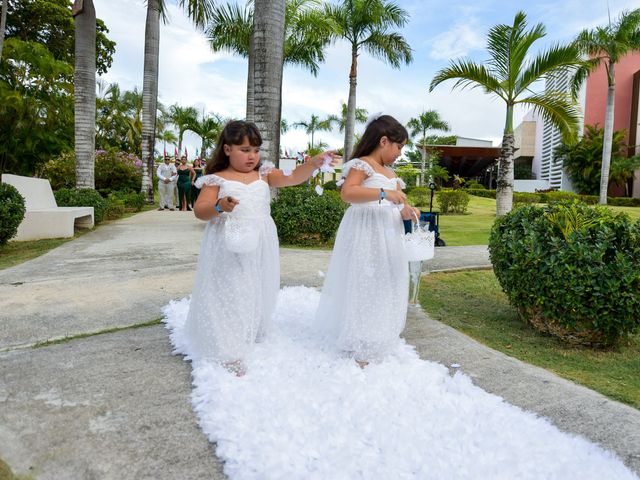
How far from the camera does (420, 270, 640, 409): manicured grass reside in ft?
9.60

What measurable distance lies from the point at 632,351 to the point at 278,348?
106 inches

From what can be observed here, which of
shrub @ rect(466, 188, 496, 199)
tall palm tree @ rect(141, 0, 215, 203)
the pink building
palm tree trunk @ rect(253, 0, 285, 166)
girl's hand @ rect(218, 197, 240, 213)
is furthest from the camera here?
the pink building

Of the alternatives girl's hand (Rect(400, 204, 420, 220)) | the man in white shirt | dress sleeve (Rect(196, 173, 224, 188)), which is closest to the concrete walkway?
girl's hand (Rect(400, 204, 420, 220))

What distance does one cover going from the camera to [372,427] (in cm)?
213

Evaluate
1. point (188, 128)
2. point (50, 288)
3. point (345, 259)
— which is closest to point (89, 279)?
point (50, 288)

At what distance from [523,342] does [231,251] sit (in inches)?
96.1

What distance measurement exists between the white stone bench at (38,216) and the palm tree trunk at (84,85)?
1.89 m

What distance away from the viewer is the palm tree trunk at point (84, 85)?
10.4 m

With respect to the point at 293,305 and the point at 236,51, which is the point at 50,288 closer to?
the point at 293,305

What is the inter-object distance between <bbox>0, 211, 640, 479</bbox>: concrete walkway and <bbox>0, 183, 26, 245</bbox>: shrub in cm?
227

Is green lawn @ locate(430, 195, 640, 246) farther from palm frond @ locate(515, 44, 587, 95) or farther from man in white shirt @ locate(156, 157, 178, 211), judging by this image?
man in white shirt @ locate(156, 157, 178, 211)

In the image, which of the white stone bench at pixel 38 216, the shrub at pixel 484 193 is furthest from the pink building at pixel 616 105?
the white stone bench at pixel 38 216

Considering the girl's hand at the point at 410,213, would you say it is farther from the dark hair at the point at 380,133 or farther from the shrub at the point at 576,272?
the shrub at the point at 576,272

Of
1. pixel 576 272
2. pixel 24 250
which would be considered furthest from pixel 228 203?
pixel 24 250
